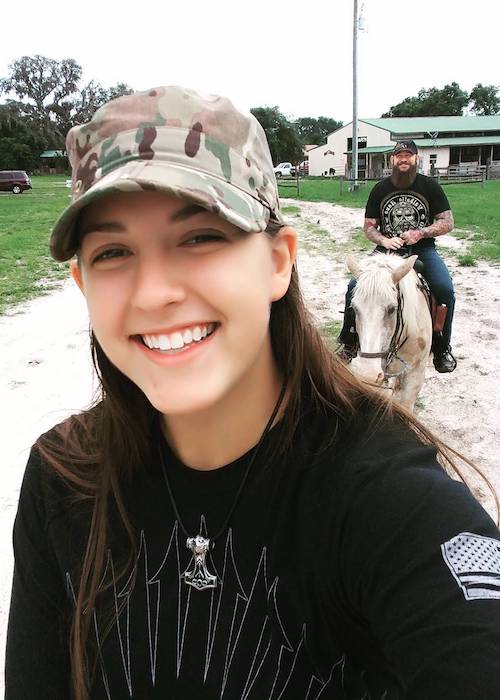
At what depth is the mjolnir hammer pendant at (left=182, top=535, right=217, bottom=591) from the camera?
3.61 feet

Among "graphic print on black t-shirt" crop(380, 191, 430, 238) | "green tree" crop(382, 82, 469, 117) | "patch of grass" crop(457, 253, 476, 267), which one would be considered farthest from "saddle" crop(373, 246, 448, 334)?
"green tree" crop(382, 82, 469, 117)

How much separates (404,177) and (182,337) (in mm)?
4257

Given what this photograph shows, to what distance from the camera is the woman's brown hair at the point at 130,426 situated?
1.18 m

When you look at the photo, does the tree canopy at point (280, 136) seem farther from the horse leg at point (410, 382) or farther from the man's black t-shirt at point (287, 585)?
the man's black t-shirt at point (287, 585)

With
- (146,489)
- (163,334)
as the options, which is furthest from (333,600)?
(163,334)

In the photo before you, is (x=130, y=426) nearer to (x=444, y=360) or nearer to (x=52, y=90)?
(x=444, y=360)

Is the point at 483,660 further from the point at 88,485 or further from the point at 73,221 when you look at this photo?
the point at 73,221

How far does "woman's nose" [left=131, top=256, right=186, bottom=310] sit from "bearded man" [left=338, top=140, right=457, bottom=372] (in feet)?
12.5

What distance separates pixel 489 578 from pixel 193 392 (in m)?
0.58

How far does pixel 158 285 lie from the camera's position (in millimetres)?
940

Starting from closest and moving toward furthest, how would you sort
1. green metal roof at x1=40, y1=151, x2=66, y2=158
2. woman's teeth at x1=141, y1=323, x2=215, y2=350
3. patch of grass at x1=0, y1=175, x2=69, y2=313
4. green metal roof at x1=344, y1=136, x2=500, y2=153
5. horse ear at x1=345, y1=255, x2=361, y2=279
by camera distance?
woman's teeth at x1=141, y1=323, x2=215, y2=350
horse ear at x1=345, y1=255, x2=361, y2=279
patch of grass at x1=0, y1=175, x2=69, y2=313
green metal roof at x1=344, y1=136, x2=500, y2=153
green metal roof at x1=40, y1=151, x2=66, y2=158

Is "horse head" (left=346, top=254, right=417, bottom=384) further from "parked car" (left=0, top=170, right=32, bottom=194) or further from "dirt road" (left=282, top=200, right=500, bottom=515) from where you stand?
"parked car" (left=0, top=170, right=32, bottom=194)

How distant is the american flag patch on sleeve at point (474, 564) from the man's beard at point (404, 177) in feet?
14.1

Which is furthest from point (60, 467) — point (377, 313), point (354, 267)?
point (354, 267)
